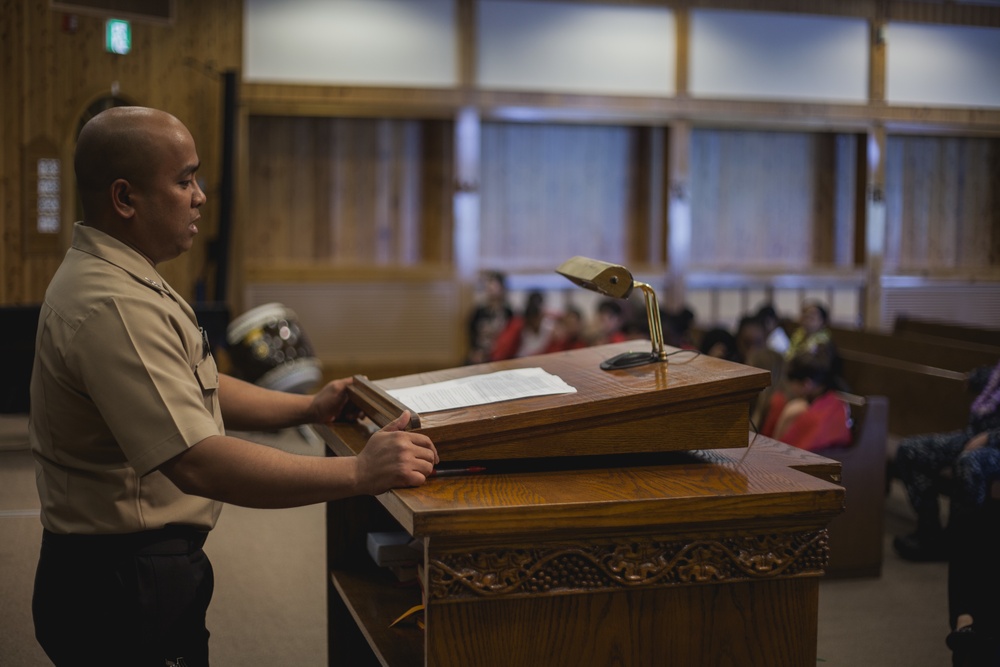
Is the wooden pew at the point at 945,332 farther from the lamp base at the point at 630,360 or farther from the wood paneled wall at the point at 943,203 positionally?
the lamp base at the point at 630,360

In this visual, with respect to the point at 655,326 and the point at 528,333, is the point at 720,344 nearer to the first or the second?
the point at 528,333

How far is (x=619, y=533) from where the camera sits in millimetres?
1717

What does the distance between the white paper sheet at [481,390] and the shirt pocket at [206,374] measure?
366mm

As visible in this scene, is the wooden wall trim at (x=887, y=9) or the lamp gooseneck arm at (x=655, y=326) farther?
the wooden wall trim at (x=887, y=9)

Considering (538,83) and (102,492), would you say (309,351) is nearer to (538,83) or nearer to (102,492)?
(538,83)

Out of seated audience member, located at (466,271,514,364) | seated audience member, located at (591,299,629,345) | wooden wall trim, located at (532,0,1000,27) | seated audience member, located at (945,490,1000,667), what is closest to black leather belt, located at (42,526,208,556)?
seated audience member, located at (945,490,1000,667)

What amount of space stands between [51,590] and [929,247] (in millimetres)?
11137

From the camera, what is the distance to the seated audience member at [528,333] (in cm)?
802

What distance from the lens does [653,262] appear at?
34.4 ft

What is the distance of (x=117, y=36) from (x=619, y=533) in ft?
26.1

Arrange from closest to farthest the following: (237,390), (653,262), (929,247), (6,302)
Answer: (237,390), (6,302), (653,262), (929,247)

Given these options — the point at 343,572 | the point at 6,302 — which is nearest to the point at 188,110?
the point at 6,302

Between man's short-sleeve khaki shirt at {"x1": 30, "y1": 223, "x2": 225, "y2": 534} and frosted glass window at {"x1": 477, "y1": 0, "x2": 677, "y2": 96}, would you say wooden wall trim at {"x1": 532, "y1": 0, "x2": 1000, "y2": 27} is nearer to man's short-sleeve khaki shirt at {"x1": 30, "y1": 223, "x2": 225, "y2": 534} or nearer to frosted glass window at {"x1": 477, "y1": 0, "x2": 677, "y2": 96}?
frosted glass window at {"x1": 477, "y1": 0, "x2": 677, "y2": 96}


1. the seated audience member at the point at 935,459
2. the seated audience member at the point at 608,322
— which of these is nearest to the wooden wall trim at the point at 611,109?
the seated audience member at the point at 608,322
